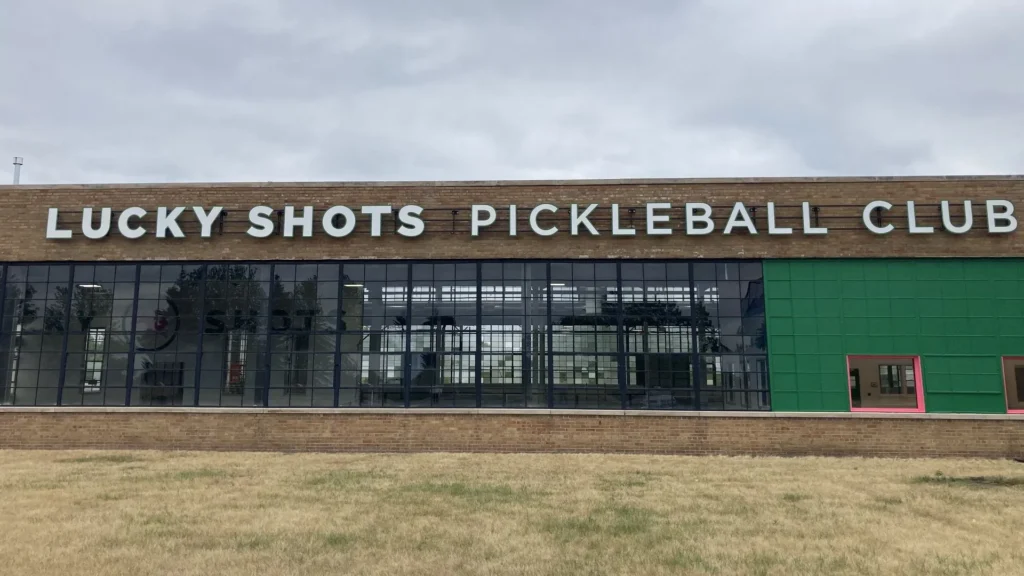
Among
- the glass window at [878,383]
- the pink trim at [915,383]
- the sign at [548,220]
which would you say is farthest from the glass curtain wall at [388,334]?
the glass window at [878,383]

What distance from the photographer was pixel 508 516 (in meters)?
11.2

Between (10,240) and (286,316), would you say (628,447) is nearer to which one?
(286,316)

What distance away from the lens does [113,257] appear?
19.9 meters

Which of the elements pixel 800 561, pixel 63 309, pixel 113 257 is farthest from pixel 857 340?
pixel 63 309

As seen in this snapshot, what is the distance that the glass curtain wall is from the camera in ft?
62.8

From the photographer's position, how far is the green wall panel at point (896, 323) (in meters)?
18.5

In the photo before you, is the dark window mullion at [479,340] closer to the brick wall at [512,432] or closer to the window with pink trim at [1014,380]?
the brick wall at [512,432]

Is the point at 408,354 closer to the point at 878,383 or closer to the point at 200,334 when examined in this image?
the point at 200,334

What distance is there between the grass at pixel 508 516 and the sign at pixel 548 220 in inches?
229

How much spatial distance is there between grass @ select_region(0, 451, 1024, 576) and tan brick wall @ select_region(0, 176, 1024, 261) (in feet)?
17.8

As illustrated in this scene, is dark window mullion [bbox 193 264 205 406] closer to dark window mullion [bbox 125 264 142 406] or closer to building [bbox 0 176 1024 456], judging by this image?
building [bbox 0 176 1024 456]

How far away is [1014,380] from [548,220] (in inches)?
530

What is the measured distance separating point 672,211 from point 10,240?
17685 millimetres

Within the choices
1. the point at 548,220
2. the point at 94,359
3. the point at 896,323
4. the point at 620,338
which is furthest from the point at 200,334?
the point at 896,323
